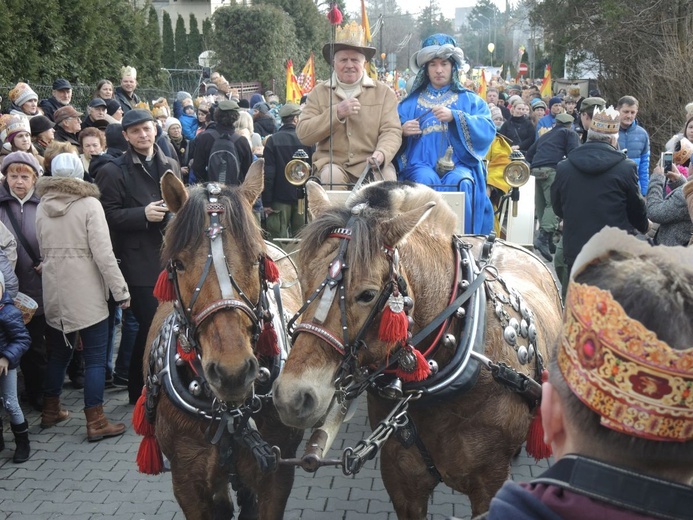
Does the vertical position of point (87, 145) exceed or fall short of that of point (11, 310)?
it exceeds it

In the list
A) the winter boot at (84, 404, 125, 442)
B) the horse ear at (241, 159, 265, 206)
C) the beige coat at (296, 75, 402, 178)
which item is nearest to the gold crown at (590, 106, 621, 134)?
the beige coat at (296, 75, 402, 178)

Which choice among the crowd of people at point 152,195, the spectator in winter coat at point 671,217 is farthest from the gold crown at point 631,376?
the spectator in winter coat at point 671,217

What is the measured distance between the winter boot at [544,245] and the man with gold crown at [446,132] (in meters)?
6.03

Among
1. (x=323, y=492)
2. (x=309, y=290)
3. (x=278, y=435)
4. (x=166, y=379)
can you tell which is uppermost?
(x=309, y=290)

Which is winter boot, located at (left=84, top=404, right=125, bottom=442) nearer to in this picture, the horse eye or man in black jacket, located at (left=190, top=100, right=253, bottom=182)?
the horse eye

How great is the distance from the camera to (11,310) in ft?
17.0

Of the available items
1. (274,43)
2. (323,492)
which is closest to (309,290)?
(323,492)

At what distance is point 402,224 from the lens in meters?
2.70

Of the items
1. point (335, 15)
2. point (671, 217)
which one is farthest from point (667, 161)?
point (335, 15)

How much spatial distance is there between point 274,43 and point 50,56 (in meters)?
16.1

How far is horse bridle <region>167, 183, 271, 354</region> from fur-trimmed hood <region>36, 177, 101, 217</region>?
2476mm

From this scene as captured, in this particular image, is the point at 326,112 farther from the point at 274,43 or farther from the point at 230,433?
the point at 274,43

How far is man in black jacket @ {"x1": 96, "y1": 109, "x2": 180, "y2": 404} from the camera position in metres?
5.21

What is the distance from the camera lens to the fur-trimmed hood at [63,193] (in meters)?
5.35
